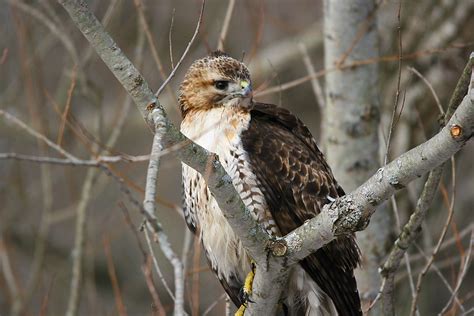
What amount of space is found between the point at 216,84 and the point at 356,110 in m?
1.22

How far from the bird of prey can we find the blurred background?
470 millimetres

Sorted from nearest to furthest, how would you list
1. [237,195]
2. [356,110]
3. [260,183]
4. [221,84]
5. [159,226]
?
[159,226]
[237,195]
[260,183]
[221,84]
[356,110]

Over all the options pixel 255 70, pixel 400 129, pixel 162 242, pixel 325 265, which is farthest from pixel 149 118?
pixel 255 70

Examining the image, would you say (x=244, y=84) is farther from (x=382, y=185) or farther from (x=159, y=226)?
(x=159, y=226)

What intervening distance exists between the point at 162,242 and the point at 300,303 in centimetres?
205

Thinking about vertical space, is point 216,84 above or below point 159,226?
above

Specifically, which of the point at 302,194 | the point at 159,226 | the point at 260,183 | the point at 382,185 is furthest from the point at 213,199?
the point at 159,226

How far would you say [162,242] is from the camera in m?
2.68

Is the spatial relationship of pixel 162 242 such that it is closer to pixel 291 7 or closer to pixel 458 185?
pixel 458 185

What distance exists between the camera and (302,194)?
4.35 m

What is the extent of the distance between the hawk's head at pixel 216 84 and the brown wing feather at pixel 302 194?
185 mm

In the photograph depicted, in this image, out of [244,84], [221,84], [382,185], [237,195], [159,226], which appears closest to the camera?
[159,226]

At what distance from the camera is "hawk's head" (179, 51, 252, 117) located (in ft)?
14.6

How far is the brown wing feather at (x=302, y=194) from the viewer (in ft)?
14.2
